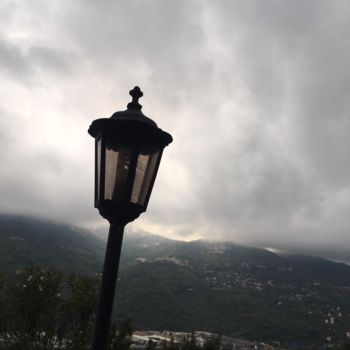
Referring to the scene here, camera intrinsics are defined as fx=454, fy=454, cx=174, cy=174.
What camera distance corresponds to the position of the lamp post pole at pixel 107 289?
17.6 ft

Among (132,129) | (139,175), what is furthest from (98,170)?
(132,129)

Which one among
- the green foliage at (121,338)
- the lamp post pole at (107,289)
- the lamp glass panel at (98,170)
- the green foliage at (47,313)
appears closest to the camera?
the lamp post pole at (107,289)

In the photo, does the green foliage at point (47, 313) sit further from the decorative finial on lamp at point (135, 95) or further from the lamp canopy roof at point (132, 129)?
the lamp canopy roof at point (132, 129)

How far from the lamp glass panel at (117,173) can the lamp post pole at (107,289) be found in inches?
17.2

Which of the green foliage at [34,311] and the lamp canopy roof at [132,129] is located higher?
the lamp canopy roof at [132,129]

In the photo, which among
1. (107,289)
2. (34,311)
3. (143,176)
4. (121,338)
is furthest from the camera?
(121,338)

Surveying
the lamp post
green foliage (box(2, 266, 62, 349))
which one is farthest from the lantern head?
green foliage (box(2, 266, 62, 349))

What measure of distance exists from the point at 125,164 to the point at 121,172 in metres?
0.12

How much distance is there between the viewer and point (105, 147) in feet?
19.1

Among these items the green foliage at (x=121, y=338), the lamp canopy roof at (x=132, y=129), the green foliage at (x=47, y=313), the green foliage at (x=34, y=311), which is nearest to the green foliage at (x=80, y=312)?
the green foliage at (x=47, y=313)

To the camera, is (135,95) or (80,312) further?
(80,312)

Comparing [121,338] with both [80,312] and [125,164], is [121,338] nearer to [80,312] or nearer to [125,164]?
[80,312]

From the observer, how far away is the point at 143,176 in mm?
5836

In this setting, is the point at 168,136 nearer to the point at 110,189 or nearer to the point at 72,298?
the point at 110,189
